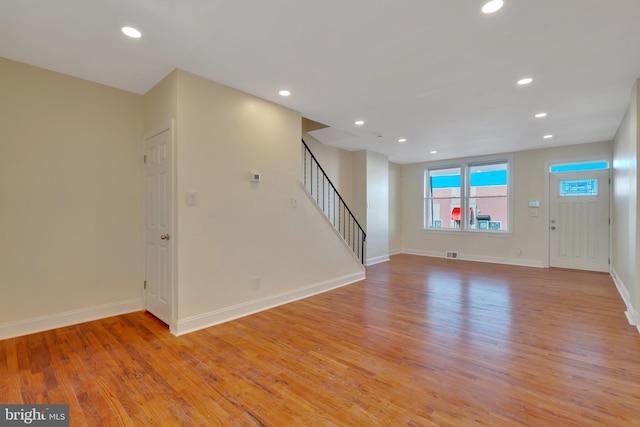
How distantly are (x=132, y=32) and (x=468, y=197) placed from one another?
24.6 feet

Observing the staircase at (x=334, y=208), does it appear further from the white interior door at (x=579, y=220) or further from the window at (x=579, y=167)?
the window at (x=579, y=167)

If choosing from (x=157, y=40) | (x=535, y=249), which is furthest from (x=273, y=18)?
(x=535, y=249)

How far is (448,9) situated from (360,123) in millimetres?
2756

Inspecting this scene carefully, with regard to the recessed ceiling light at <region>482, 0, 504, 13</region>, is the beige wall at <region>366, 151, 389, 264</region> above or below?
below

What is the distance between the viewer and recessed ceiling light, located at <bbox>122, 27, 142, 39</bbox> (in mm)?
2373

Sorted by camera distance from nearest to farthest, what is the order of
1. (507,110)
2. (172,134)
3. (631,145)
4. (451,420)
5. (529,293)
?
(451,420) → (172,134) → (631,145) → (507,110) → (529,293)

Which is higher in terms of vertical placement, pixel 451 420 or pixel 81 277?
pixel 81 277

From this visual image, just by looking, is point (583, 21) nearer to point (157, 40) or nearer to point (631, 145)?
point (631, 145)

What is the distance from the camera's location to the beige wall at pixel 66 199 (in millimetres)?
2869

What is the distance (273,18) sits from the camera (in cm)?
223

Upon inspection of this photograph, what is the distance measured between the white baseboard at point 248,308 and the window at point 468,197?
432cm

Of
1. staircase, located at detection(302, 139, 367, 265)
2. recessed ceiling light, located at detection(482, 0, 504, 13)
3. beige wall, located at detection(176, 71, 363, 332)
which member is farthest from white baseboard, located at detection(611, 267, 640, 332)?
staircase, located at detection(302, 139, 367, 265)

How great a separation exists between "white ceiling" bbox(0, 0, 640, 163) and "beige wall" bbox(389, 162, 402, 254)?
4.15 m

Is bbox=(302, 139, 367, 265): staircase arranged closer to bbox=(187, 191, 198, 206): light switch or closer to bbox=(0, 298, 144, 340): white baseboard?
bbox=(187, 191, 198, 206): light switch
